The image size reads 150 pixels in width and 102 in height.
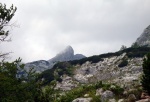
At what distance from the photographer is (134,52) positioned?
174 meters

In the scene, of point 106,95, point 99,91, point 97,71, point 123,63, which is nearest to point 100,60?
point 97,71

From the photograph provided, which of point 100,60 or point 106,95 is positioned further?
point 100,60

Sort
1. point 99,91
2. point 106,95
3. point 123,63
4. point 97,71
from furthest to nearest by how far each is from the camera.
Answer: point 97,71, point 123,63, point 99,91, point 106,95

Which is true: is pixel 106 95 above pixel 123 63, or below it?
below

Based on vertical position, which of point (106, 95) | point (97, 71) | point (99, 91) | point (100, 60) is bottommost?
point (106, 95)

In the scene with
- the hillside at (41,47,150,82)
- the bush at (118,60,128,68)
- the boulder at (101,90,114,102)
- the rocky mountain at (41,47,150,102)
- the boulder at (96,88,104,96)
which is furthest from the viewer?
the hillside at (41,47,150,82)

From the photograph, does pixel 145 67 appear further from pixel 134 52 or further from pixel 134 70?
pixel 134 52

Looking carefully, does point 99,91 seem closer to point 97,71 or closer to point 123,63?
point 123,63

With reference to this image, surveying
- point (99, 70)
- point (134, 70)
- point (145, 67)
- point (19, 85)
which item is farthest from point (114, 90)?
point (99, 70)

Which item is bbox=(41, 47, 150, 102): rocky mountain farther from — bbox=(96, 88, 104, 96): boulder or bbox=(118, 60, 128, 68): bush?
bbox=(96, 88, 104, 96): boulder

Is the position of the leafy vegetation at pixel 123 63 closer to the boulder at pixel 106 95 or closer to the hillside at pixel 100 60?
the hillside at pixel 100 60

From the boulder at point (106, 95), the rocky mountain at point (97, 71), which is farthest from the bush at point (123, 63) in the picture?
the boulder at point (106, 95)

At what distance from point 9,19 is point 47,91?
32.1 feet

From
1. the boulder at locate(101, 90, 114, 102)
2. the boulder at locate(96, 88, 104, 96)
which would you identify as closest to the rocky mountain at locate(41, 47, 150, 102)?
the boulder at locate(96, 88, 104, 96)
